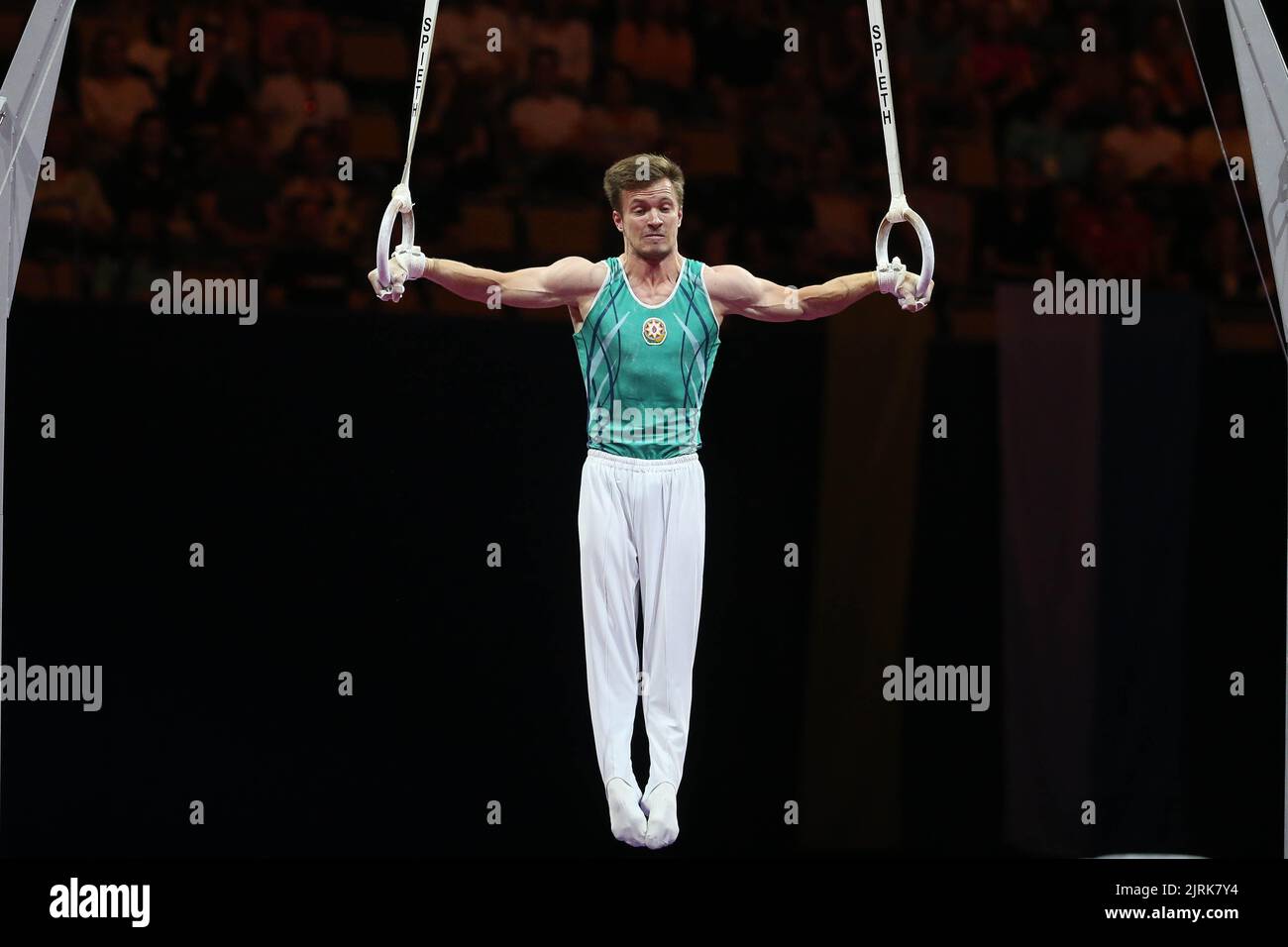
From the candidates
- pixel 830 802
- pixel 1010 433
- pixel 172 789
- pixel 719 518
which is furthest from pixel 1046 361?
pixel 172 789

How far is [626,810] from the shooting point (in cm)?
621

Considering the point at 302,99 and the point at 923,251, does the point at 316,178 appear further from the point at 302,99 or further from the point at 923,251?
the point at 923,251

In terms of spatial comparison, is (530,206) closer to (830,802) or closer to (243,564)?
(243,564)

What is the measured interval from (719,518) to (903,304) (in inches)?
65.9

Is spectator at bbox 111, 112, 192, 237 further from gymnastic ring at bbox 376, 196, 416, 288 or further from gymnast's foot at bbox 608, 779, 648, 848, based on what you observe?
gymnast's foot at bbox 608, 779, 648, 848

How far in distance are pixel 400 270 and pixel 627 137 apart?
5.97 ft

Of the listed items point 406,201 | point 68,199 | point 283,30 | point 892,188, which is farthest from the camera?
point 283,30

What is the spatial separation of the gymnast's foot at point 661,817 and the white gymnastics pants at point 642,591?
5 cm

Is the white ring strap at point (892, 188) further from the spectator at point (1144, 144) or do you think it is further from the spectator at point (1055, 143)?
the spectator at point (1144, 144)

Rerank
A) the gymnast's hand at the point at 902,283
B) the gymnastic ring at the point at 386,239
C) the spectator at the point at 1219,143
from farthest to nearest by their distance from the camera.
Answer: the spectator at the point at 1219,143 → the gymnast's hand at the point at 902,283 → the gymnastic ring at the point at 386,239

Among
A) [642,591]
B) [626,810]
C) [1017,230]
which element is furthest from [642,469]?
[1017,230]

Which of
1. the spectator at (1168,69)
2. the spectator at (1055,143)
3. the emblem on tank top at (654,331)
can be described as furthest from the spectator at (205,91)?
the spectator at (1168,69)

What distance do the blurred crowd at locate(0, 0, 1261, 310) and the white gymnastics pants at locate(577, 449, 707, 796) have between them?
1629 mm

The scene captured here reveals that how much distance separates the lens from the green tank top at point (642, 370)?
20.5 ft
